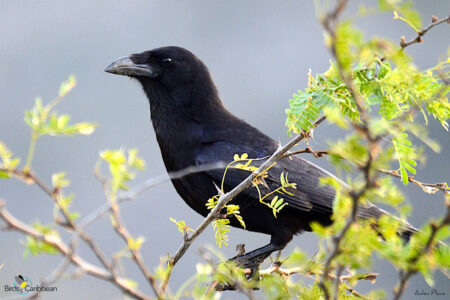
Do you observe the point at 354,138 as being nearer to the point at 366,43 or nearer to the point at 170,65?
the point at 366,43

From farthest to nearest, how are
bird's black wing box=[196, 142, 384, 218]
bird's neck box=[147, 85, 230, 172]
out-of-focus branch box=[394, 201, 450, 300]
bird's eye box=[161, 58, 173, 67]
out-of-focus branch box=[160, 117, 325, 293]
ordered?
bird's eye box=[161, 58, 173, 67]
bird's neck box=[147, 85, 230, 172]
bird's black wing box=[196, 142, 384, 218]
out-of-focus branch box=[160, 117, 325, 293]
out-of-focus branch box=[394, 201, 450, 300]

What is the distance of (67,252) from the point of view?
3.80 feet

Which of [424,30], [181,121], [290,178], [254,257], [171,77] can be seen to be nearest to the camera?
[424,30]

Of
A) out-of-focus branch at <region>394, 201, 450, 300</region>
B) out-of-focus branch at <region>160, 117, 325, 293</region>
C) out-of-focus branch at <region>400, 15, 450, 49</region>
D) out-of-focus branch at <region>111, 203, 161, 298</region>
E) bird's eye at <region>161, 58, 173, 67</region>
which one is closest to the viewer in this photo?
out-of-focus branch at <region>394, 201, 450, 300</region>

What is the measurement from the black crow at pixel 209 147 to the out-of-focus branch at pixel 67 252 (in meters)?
2.82

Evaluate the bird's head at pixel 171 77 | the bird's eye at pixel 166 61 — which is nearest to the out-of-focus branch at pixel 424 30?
the bird's head at pixel 171 77

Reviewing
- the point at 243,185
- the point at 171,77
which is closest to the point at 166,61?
the point at 171,77

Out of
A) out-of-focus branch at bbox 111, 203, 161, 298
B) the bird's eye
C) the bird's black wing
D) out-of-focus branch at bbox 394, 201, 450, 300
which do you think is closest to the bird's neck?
the bird's black wing

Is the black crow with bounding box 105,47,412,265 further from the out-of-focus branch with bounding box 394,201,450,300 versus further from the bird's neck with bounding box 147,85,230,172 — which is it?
the out-of-focus branch with bounding box 394,201,450,300

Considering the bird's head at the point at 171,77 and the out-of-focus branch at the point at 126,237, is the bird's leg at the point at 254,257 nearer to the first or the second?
the bird's head at the point at 171,77

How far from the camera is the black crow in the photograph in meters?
4.19

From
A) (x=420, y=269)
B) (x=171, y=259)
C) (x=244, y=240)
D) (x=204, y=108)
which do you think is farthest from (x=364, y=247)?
(x=244, y=240)

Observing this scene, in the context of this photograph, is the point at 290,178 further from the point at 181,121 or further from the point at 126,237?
the point at 126,237

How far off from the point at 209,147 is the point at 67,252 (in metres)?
3.23
